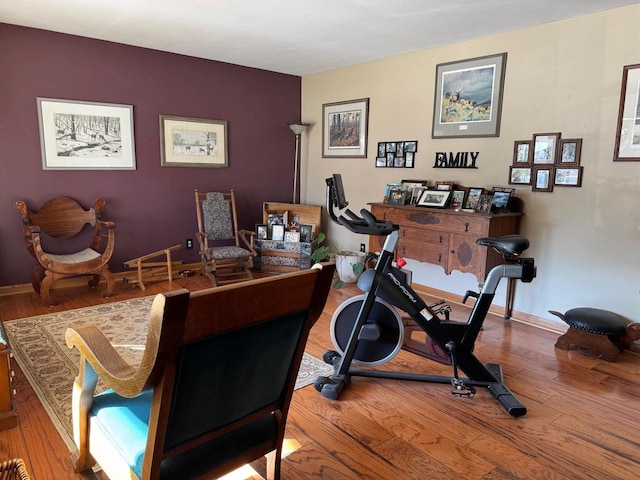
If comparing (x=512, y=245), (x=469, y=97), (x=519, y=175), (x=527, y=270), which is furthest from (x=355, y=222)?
(x=469, y=97)

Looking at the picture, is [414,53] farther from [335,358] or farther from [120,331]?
[120,331]

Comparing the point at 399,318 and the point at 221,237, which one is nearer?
the point at 399,318

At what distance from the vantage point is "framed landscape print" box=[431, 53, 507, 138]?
3873 millimetres

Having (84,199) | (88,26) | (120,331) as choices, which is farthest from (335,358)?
(88,26)

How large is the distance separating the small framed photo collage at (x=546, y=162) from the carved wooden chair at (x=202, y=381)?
→ 2880 mm

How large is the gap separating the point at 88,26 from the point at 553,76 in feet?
13.4

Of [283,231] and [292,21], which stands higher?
[292,21]

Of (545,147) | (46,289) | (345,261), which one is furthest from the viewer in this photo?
(345,261)

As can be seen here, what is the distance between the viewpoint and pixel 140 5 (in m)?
3.35

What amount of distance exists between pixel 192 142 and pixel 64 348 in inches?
112

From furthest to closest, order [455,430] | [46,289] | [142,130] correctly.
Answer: [142,130]
[46,289]
[455,430]

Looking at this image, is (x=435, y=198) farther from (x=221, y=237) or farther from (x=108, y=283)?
(x=108, y=283)

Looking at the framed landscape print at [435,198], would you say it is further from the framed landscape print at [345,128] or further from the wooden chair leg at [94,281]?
the wooden chair leg at [94,281]

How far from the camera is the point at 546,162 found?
3590mm
